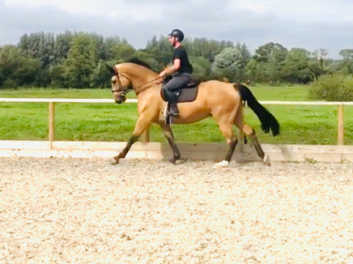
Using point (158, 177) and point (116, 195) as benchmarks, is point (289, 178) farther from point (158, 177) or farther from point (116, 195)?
point (116, 195)

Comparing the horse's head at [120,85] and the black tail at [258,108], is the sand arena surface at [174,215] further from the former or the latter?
the horse's head at [120,85]

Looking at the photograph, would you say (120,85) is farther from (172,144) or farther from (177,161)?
(177,161)

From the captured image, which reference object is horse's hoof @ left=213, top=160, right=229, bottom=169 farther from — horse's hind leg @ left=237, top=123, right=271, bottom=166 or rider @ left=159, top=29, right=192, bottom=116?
rider @ left=159, top=29, right=192, bottom=116

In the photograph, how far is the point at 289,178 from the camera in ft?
26.3

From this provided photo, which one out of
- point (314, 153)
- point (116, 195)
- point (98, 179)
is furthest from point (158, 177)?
point (314, 153)

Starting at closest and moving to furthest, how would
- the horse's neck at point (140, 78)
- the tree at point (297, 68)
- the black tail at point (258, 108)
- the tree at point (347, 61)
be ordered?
the black tail at point (258, 108) < the horse's neck at point (140, 78) < the tree at point (297, 68) < the tree at point (347, 61)

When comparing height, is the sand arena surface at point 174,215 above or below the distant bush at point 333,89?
below

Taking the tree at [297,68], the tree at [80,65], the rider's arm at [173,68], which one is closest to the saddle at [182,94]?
the rider's arm at [173,68]

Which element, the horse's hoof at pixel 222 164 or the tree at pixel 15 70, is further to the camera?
the tree at pixel 15 70

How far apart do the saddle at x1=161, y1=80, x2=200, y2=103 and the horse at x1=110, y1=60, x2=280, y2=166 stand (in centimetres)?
7

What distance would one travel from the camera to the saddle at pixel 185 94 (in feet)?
30.2

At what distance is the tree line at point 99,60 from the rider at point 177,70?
13.6 metres

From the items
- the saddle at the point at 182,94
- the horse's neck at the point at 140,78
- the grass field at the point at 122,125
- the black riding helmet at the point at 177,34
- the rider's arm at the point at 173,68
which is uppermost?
the black riding helmet at the point at 177,34

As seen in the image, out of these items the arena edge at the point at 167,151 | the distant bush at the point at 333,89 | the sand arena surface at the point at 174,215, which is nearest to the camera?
the sand arena surface at the point at 174,215
